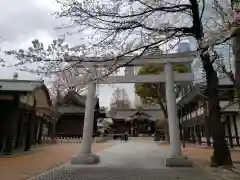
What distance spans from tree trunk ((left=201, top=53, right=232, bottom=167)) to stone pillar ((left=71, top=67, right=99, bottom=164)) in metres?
4.98

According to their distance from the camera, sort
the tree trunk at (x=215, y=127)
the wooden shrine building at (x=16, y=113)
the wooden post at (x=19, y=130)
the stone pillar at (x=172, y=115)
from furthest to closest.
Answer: the wooden post at (x=19, y=130) < the wooden shrine building at (x=16, y=113) < the stone pillar at (x=172, y=115) < the tree trunk at (x=215, y=127)

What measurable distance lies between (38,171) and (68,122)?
31256mm

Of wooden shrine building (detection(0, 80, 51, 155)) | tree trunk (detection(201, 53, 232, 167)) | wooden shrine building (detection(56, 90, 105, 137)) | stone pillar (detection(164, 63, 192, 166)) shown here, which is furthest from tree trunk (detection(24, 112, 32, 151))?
wooden shrine building (detection(56, 90, 105, 137))

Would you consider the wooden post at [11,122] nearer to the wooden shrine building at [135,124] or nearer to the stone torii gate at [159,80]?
the stone torii gate at [159,80]

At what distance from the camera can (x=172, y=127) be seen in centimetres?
1252

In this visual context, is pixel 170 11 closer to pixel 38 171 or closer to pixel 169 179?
pixel 169 179

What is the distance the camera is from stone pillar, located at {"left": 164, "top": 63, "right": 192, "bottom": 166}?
12031mm

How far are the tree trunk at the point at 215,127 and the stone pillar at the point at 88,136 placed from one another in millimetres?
4983

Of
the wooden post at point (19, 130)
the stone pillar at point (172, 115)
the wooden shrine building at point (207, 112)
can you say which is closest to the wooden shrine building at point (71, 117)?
the wooden shrine building at point (207, 112)

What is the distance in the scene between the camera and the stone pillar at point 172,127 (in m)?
12.0

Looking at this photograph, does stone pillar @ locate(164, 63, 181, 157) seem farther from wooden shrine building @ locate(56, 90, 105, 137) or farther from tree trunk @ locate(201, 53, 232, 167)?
wooden shrine building @ locate(56, 90, 105, 137)

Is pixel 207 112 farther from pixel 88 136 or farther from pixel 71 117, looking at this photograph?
pixel 71 117

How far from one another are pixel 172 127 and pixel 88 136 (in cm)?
382

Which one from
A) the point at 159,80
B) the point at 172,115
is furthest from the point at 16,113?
the point at 172,115
